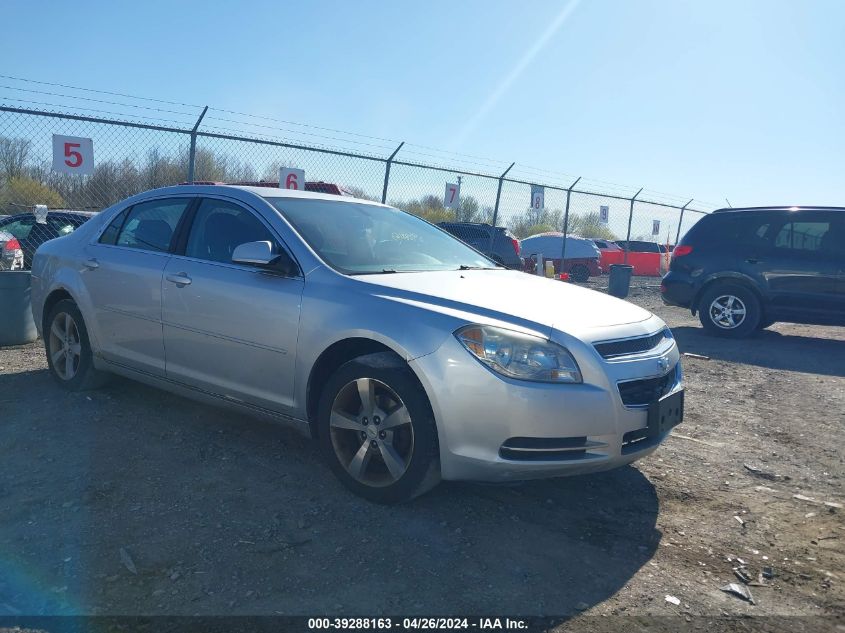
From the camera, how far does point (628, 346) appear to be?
11.1 feet

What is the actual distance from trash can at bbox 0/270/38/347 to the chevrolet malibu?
2421 mm

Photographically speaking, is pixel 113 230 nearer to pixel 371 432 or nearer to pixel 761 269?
pixel 371 432

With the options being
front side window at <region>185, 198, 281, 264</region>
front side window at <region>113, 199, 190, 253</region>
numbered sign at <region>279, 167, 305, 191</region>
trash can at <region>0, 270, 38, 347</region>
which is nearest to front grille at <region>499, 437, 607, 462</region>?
front side window at <region>185, 198, 281, 264</region>

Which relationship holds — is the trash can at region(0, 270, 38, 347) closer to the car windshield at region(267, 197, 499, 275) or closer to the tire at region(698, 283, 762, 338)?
the car windshield at region(267, 197, 499, 275)

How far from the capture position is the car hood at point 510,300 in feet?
10.7

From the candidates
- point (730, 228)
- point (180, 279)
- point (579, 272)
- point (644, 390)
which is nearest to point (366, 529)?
point (644, 390)

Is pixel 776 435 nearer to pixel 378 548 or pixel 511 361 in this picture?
pixel 511 361

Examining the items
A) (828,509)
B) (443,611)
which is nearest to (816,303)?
(828,509)

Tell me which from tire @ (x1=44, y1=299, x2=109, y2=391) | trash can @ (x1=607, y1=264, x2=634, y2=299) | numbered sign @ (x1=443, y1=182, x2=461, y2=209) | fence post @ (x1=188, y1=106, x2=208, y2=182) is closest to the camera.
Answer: tire @ (x1=44, y1=299, x2=109, y2=391)

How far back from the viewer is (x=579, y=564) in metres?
2.98

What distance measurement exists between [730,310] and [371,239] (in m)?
7.04

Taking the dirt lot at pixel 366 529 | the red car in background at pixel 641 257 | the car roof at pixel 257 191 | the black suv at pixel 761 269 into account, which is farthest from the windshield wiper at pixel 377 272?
the red car in background at pixel 641 257

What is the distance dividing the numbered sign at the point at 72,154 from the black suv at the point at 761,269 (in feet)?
25.5

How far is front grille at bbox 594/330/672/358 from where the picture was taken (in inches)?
128
